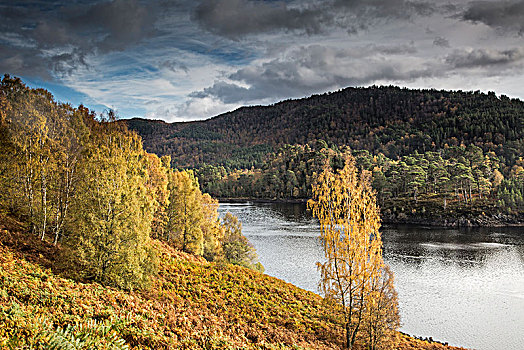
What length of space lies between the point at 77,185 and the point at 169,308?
9.98 metres

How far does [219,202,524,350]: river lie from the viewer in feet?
98.0

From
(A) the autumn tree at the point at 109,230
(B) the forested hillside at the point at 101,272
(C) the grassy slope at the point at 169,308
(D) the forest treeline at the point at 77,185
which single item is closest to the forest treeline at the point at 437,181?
(C) the grassy slope at the point at 169,308

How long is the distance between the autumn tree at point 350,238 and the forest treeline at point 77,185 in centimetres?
948

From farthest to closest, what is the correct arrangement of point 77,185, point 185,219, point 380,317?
1. point 185,219
2. point 77,185
3. point 380,317

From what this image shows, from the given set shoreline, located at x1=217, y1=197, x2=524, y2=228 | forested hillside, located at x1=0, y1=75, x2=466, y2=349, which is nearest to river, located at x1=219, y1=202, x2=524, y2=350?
shoreline, located at x1=217, y1=197, x2=524, y2=228

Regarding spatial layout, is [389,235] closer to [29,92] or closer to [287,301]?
[287,301]

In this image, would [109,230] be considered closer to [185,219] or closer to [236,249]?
[185,219]

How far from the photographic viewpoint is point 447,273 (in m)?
43.9

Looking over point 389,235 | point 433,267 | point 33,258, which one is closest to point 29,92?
point 33,258

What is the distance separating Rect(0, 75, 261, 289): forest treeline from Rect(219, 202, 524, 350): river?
23815mm

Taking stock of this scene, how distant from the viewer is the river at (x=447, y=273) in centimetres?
2986

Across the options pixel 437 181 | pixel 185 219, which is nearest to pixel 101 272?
pixel 185 219

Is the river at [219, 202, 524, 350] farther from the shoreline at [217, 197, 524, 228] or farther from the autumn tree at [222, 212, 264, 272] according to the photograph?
the shoreline at [217, 197, 524, 228]

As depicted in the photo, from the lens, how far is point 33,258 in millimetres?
16938
